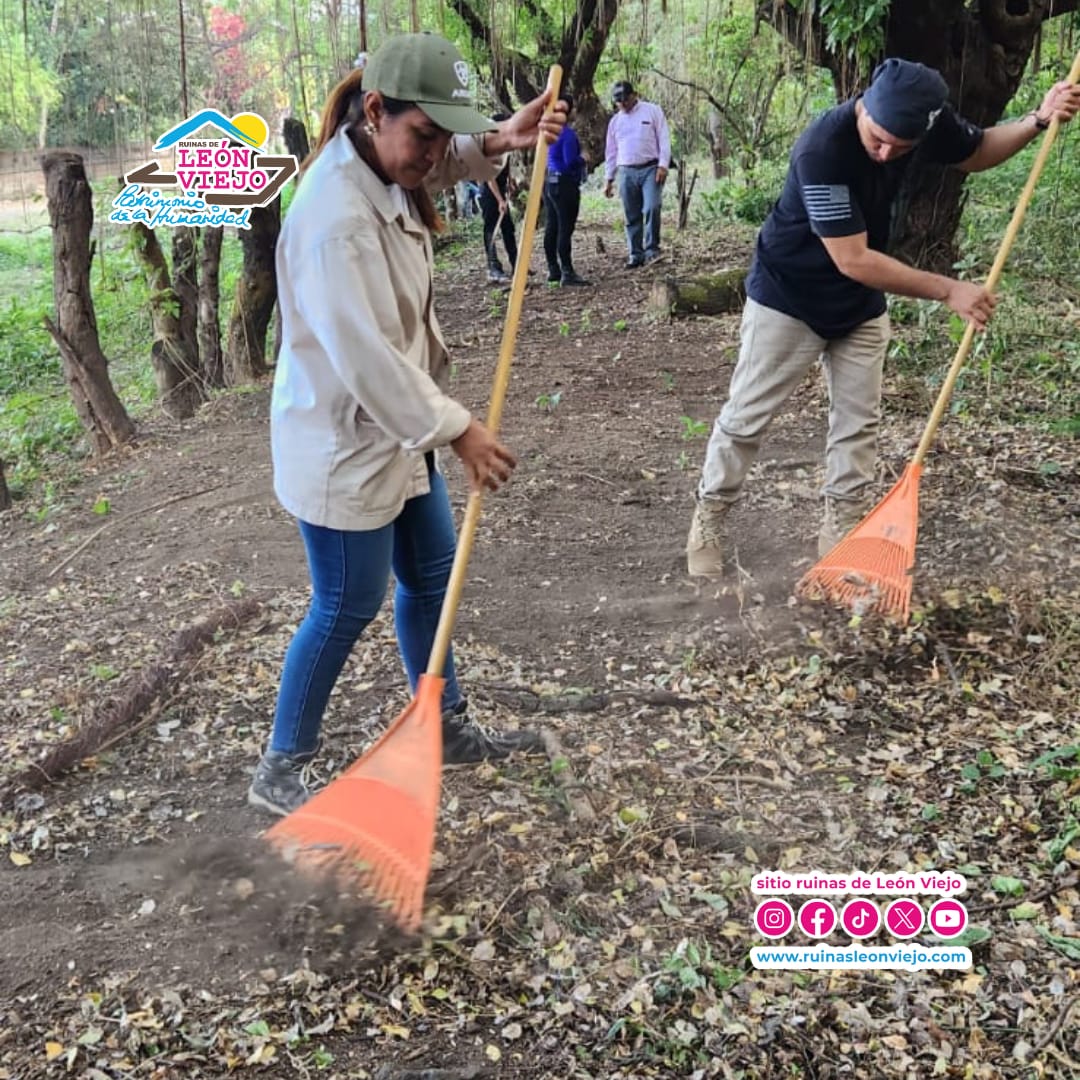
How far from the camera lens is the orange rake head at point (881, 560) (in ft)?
10.4

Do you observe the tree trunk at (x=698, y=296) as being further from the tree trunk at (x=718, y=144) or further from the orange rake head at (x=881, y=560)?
the tree trunk at (x=718, y=144)

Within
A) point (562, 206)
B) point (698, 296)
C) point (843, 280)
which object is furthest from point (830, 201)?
point (562, 206)

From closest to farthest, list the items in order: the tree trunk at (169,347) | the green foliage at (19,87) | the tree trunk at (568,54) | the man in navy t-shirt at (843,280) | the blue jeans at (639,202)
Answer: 1. the man in navy t-shirt at (843,280)
2. the green foliage at (19,87)
3. the tree trunk at (169,347)
4. the tree trunk at (568,54)
5. the blue jeans at (639,202)

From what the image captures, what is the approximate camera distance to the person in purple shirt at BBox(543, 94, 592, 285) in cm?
877

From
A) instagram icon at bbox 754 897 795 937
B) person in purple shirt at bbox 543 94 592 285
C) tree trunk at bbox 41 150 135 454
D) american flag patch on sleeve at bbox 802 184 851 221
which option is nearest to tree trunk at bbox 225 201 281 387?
tree trunk at bbox 41 150 135 454

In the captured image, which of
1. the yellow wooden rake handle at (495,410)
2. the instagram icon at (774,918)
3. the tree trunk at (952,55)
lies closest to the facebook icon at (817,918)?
the instagram icon at (774,918)

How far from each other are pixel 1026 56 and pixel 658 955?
572 cm

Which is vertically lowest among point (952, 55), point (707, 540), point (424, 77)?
point (707, 540)

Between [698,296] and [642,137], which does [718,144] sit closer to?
[642,137]

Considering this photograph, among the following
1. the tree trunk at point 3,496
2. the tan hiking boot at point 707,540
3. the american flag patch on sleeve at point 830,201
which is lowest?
the tree trunk at point 3,496

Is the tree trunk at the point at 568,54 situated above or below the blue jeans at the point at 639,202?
above

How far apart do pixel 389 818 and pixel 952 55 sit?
5.47 m

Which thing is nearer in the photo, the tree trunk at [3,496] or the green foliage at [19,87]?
the green foliage at [19,87]

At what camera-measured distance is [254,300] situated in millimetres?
7281
